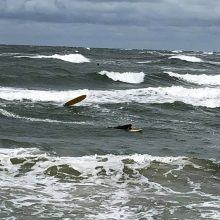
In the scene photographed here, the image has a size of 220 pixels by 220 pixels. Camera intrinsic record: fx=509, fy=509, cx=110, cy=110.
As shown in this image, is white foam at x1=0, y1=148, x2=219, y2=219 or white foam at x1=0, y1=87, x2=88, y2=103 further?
white foam at x1=0, y1=87, x2=88, y2=103

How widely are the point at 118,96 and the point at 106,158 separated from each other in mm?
14973

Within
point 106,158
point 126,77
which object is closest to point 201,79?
point 126,77

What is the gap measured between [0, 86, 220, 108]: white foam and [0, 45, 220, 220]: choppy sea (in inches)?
4.0

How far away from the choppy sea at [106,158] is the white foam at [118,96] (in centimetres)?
10

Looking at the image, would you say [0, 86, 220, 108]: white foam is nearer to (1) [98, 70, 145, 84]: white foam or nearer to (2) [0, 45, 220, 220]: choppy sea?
(2) [0, 45, 220, 220]: choppy sea

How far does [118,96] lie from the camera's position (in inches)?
1067

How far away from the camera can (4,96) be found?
24688 millimetres

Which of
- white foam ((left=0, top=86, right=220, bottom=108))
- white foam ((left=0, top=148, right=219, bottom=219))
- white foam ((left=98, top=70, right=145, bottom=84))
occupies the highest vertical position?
white foam ((left=98, top=70, right=145, bottom=84))

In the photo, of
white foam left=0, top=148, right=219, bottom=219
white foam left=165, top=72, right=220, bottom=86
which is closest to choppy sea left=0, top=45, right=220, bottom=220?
white foam left=0, top=148, right=219, bottom=219

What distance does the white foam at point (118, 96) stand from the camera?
2484 cm

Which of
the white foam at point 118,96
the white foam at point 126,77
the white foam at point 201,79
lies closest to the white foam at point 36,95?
the white foam at point 118,96

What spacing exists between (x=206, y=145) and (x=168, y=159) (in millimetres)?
3062

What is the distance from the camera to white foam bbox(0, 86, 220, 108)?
2484cm

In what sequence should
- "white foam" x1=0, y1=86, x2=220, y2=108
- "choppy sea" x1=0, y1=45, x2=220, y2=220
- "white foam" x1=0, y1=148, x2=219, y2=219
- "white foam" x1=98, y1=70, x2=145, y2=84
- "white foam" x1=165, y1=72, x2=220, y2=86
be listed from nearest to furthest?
"white foam" x1=0, y1=148, x2=219, y2=219 < "choppy sea" x1=0, y1=45, x2=220, y2=220 < "white foam" x1=0, y1=86, x2=220, y2=108 < "white foam" x1=98, y1=70, x2=145, y2=84 < "white foam" x1=165, y1=72, x2=220, y2=86
